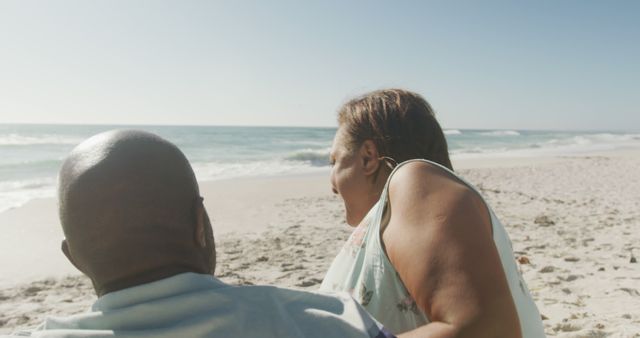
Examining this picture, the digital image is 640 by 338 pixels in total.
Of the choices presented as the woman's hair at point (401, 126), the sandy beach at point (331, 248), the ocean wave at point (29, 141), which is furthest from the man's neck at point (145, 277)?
the ocean wave at point (29, 141)

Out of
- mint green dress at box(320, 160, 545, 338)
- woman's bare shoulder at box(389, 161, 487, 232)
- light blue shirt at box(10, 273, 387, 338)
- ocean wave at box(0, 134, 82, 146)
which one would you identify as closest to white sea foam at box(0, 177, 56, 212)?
mint green dress at box(320, 160, 545, 338)

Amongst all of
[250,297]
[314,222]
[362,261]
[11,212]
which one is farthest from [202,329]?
[11,212]

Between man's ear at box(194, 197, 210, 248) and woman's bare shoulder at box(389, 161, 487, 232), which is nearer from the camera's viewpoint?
man's ear at box(194, 197, 210, 248)

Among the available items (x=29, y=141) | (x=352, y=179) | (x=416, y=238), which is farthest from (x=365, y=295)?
(x=29, y=141)

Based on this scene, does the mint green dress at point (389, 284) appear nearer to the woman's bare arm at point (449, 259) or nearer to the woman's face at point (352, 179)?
the woman's bare arm at point (449, 259)

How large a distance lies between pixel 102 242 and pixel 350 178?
1027 millimetres

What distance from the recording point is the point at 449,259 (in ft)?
4.12

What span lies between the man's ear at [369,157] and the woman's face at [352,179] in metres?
0.01

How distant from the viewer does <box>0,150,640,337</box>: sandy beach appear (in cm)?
421

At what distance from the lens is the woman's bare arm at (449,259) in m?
1.22

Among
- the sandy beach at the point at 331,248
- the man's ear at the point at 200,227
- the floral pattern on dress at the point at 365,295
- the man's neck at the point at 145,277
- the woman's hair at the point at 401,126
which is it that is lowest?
the sandy beach at the point at 331,248

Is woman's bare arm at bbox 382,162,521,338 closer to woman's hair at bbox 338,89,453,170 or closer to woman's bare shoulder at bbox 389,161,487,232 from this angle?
woman's bare shoulder at bbox 389,161,487,232

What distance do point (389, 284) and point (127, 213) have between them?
0.82 meters

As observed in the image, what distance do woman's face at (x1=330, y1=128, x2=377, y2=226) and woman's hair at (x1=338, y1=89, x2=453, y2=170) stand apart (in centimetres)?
10
